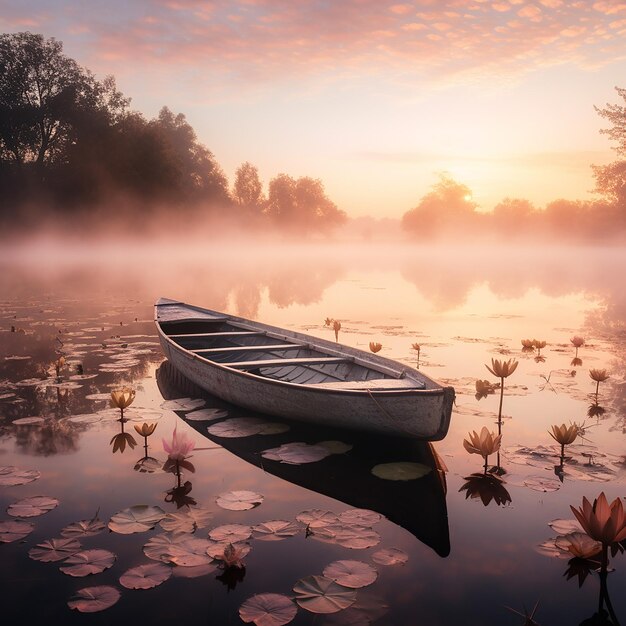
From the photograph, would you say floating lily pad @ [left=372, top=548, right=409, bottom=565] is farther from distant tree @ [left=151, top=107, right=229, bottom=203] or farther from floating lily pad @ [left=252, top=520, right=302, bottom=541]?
distant tree @ [left=151, top=107, right=229, bottom=203]

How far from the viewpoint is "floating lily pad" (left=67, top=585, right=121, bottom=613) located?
3.31 meters

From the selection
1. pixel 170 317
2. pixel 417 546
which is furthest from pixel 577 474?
pixel 170 317

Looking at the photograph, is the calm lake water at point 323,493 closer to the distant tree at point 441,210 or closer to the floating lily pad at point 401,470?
the floating lily pad at point 401,470

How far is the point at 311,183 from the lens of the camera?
10744 cm

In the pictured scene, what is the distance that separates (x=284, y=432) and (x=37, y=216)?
54.7 m

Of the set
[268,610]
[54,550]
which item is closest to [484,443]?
[268,610]

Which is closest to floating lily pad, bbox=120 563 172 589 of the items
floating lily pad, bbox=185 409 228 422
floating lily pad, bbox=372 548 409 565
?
floating lily pad, bbox=372 548 409 565

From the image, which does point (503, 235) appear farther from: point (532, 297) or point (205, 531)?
point (205, 531)

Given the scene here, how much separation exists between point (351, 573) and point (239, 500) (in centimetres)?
146

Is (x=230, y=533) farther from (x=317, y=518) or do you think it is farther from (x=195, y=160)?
(x=195, y=160)

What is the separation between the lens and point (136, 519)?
4414mm

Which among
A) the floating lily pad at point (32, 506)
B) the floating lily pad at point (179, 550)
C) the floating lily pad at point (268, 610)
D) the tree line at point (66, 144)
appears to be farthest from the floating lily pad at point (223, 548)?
the tree line at point (66, 144)

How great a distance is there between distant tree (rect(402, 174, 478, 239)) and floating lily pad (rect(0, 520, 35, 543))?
119m

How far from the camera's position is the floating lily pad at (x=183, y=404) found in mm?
7777
